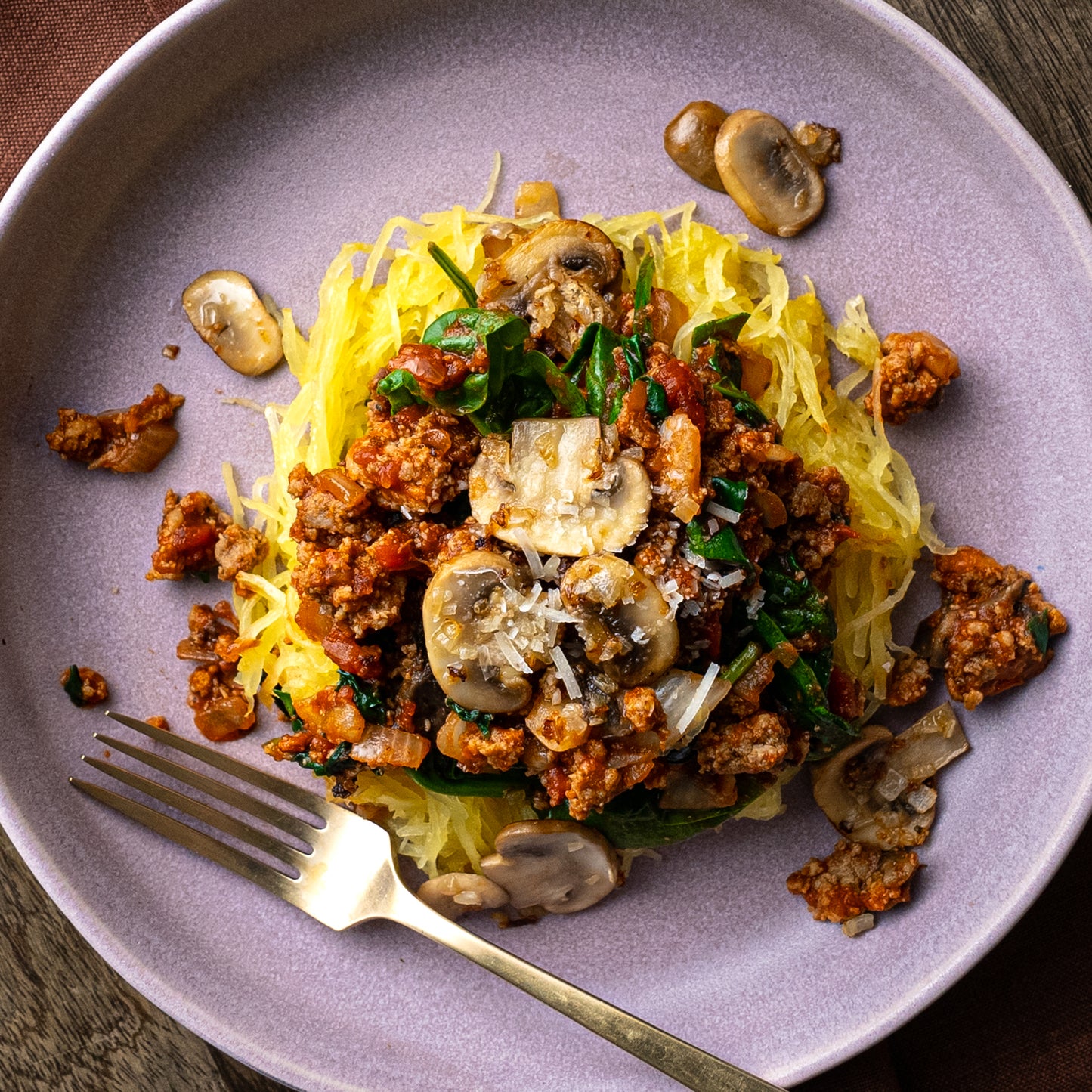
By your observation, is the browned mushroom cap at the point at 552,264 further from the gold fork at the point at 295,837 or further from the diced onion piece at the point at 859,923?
the diced onion piece at the point at 859,923

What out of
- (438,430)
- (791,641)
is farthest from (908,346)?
(438,430)

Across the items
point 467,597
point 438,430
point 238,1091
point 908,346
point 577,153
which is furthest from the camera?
point 238,1091

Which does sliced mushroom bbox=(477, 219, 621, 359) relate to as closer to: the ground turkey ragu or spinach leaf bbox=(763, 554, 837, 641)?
the ground turkey ragu

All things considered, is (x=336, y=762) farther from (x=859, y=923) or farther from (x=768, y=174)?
(x=768, y=174)

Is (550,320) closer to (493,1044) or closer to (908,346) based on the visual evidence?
(908,346)

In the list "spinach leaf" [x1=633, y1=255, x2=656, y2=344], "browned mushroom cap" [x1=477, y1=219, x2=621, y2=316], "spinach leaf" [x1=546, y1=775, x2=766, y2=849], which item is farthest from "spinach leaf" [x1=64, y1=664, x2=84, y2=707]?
"spinach leaf" [x1=633, y1=255, x2=656, y2=344]
